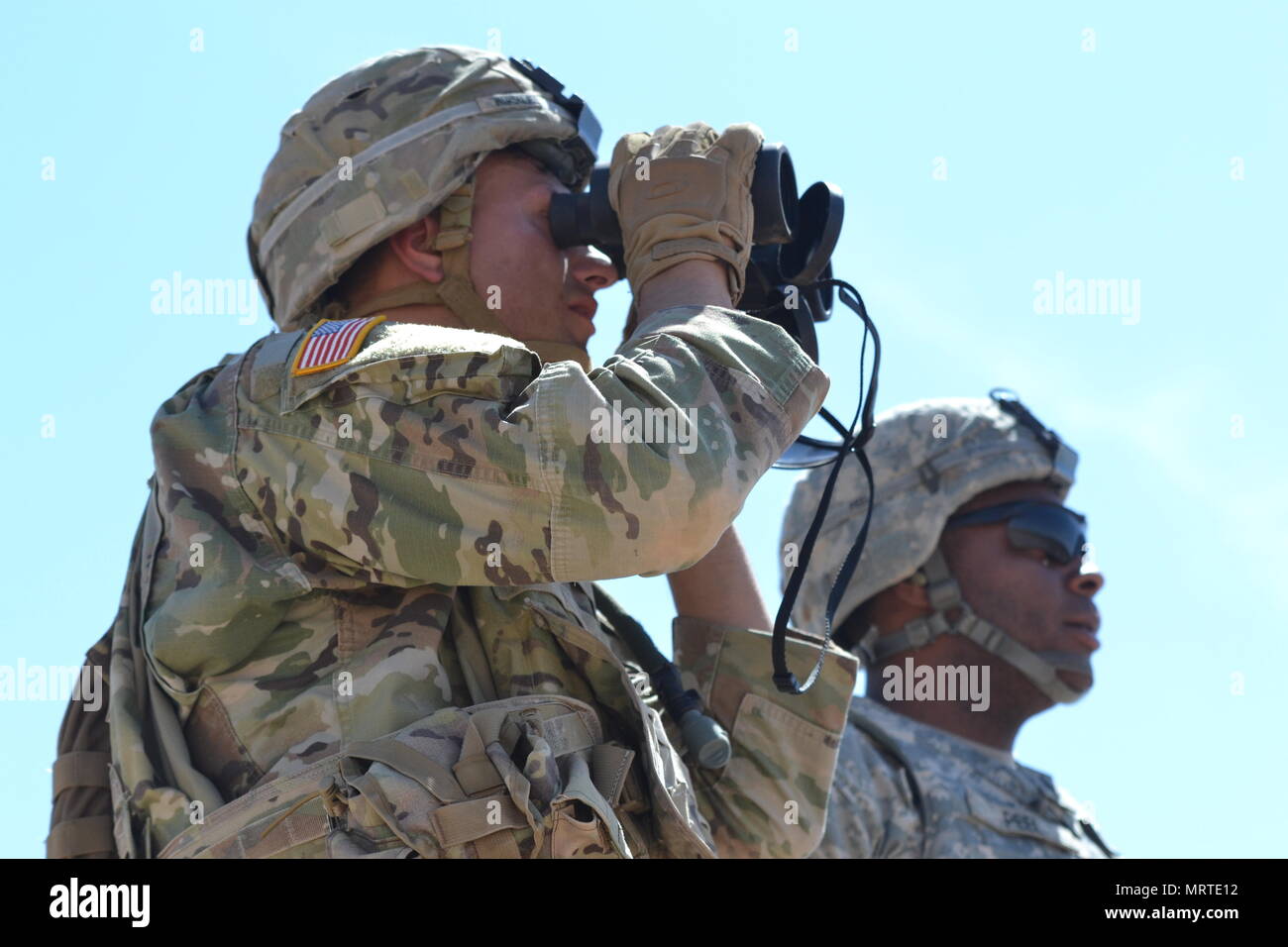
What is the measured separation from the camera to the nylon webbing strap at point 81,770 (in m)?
3.49

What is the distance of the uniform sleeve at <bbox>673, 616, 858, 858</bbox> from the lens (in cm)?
379

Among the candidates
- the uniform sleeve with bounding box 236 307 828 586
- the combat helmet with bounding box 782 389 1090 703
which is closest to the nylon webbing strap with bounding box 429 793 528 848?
the uniform sleeve with bounding box 236 307 828 586

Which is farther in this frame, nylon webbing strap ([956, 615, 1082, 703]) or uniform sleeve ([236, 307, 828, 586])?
nylon webbing strap ([956, 615, 1082, 703])

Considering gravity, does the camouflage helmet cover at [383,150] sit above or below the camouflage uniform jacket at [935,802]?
above

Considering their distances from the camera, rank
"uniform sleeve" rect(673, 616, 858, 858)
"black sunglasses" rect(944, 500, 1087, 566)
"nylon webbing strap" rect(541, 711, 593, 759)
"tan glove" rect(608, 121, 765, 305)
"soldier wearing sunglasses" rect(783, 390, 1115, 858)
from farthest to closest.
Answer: "black sunglasses" rect(944, 500, 1087, 566), "soldier wearing sunglasses" rect(783, 390, 1115, 858), "uniform sleeve" rect(673, 616, 858, 858), "tan glove" rect(608, 121, 765, 305), "nylon webbing strap" rect(541, 711, 593, 759)

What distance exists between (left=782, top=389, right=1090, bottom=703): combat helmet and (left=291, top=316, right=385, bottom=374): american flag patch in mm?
3958

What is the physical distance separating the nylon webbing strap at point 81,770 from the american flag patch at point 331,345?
0.82 metres

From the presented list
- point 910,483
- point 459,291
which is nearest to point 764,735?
point 459,291

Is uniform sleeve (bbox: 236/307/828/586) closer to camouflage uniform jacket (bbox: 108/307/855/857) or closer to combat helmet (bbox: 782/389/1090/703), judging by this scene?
camouflage uniform jacket (bbox: 108/307/855/857)

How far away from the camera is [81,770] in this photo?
349 centimetres

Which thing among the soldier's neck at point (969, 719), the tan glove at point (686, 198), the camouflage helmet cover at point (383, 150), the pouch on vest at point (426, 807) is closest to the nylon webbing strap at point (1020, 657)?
the soldier's neck at point (969, 719)

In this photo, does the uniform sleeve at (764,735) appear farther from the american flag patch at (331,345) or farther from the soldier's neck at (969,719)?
the soldier's neck at (969,719)

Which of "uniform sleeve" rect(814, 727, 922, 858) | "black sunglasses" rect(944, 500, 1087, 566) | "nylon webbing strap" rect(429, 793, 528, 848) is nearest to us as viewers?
"nylon webbing strap" rect(429, 793, 528, 848)
